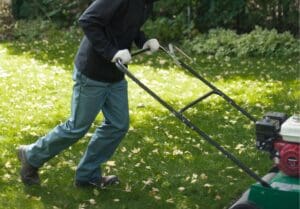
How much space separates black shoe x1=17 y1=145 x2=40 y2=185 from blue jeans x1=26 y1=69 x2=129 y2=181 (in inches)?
2.0

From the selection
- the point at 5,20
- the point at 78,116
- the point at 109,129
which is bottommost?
the point at 5,20

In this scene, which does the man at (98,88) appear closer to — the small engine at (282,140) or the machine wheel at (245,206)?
the small engine at (282,140)

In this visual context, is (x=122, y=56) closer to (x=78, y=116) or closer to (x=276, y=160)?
(x=78, y=116)

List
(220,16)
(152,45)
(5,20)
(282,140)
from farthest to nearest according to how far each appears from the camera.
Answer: (5,20)
(220,16)
(152,45)
(282,140)

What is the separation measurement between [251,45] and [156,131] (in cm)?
388

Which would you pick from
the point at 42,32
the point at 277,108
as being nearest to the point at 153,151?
the point at 277,108

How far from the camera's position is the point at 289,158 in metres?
3.62

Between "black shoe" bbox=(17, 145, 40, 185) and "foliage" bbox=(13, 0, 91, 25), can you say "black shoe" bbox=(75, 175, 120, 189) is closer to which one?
"black shoe" bbox=(17, 145, 40, 185)

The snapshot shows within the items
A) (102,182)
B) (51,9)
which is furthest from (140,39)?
(51,9)

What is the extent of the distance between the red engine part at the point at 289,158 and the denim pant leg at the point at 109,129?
1.08 m

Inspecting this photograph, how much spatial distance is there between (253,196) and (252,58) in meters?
5.70

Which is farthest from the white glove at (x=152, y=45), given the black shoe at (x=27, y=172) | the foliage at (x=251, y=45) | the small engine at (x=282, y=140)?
the foliage at (x=251, y=45)

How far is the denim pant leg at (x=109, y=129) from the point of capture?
4215 millimetres

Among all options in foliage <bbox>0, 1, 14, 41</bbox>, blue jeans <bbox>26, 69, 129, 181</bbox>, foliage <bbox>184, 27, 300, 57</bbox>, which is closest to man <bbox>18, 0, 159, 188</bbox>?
blue jeans <bbox>26, 69, 129, 181</bbox>
